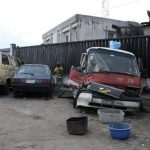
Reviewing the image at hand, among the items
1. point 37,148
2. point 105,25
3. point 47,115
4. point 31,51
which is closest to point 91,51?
point 47,115

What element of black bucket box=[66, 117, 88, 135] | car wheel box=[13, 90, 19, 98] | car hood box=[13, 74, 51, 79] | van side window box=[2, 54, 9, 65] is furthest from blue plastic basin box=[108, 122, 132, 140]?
van side window box=[2, 54, 9, 65]

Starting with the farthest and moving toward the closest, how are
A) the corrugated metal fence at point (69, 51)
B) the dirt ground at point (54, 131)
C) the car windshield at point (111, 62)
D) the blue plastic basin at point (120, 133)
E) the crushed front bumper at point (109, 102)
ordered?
the corrugated metal fence at point (69, 51) < the car windshield at point (111, 62) < the crushed front bumper at point (109, 102) < the blue plastic basin at point (120, 133) < the dirt ground at point (54, 131)

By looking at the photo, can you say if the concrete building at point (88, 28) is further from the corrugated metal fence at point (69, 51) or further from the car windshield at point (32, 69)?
the car windshield at point (32, 69)

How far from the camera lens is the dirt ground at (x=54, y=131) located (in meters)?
7.81

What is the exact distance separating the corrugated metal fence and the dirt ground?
560 cm

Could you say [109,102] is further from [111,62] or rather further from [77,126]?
[77,126]

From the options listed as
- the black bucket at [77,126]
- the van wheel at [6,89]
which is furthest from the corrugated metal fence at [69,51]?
the black bucket at [77,126]

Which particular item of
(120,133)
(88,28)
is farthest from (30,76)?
(88,28)

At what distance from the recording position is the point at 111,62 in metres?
13.2

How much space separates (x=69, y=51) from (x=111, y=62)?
7798mm

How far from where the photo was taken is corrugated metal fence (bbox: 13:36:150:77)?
17453mm

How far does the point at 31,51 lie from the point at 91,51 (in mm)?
10519

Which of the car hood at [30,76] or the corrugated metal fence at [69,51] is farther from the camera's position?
the corrugated metal fence at [69,51]

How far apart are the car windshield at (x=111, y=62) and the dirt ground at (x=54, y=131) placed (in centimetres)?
160
